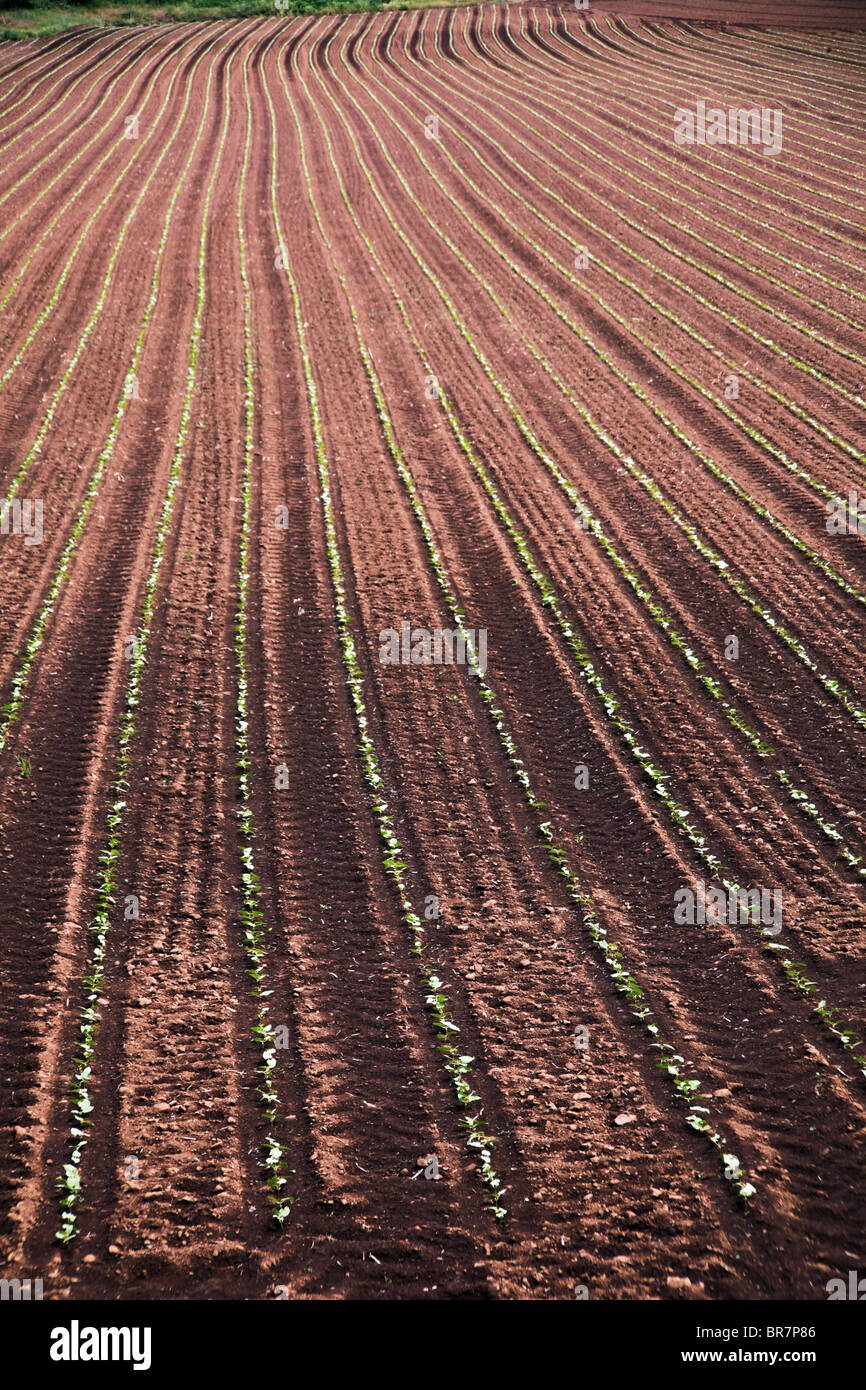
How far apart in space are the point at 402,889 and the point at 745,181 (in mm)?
31164

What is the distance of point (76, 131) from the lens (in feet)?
117

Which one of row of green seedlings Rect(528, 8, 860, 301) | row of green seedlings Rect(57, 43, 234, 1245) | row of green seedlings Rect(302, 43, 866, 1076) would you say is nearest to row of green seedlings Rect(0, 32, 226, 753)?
row of green seedlings Rect(57, 43, 234, 1245)

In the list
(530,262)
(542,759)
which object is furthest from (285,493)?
(530,262)

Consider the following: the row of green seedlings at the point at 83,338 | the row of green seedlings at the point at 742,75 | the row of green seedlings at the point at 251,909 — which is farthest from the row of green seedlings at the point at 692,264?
the row of green seedlings at the point at 83,338

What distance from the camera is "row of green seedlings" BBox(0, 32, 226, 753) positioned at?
11.3m

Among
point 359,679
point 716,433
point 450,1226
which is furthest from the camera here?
point 716,433

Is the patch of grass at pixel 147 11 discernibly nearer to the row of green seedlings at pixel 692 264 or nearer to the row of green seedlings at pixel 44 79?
the row of green seedlings at pixel 44 79

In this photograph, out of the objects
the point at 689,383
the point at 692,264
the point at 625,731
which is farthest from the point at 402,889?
the point at 692,264

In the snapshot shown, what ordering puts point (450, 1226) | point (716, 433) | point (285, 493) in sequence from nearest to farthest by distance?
point (450, 1226), point (285, 493), point (716, 433)

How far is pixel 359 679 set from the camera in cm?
1180

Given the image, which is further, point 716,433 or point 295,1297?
point 716,433

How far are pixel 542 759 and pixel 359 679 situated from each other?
262 cm

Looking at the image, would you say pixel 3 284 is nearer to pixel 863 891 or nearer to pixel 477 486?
pixel 477 486

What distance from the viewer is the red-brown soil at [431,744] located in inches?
253
